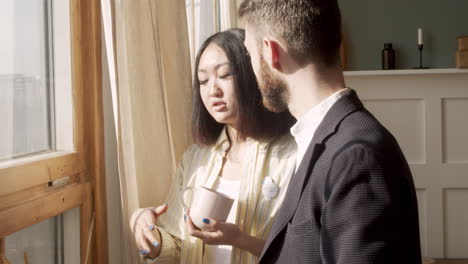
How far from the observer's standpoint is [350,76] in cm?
420

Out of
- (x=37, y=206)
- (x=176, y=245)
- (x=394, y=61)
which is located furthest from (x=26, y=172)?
(x=394, y=61)

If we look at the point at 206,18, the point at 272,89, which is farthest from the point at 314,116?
the point at 206,18

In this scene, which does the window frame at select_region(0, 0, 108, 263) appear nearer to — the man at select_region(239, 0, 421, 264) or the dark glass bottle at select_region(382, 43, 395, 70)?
the man at select_region(239, 0, 421, 264)

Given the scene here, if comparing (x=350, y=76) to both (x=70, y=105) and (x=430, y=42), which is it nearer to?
(x=430, y=42)

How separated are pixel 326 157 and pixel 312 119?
0.15 meters

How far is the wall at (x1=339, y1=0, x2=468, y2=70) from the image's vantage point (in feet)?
14.1

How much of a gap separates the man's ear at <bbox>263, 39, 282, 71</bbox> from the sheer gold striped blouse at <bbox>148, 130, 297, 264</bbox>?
513 millimetres

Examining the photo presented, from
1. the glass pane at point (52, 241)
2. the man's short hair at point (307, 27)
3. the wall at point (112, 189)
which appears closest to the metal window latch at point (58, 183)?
the glass pane at point (52, 241)

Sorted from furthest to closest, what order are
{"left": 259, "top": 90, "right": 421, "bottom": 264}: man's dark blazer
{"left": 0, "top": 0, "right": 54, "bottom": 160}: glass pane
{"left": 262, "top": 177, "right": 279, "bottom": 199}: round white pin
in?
{"left": 262, "top": 177, "right": 279, "bottom": 199}: round white pin < {"left": 0, "top": 0, "right": 54, "bottom": 160}: glass pane < {"left": 259, "top": 90, "right": 421, "bottom": 264}: man's dark blazer

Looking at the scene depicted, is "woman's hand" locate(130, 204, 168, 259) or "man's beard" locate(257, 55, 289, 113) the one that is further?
"woman's hand" locate(130, 204, 168, 259)

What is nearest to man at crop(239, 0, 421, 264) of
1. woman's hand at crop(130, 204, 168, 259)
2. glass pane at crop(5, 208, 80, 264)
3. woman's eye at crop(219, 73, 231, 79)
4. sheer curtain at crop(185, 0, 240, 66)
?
woman's eye at crop(219, 73, 231, 79)

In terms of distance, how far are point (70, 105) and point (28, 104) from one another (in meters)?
0.16

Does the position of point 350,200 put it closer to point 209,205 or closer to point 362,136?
Answer: point 362,136

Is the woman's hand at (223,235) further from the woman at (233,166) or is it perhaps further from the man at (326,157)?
the man at (326,157)
